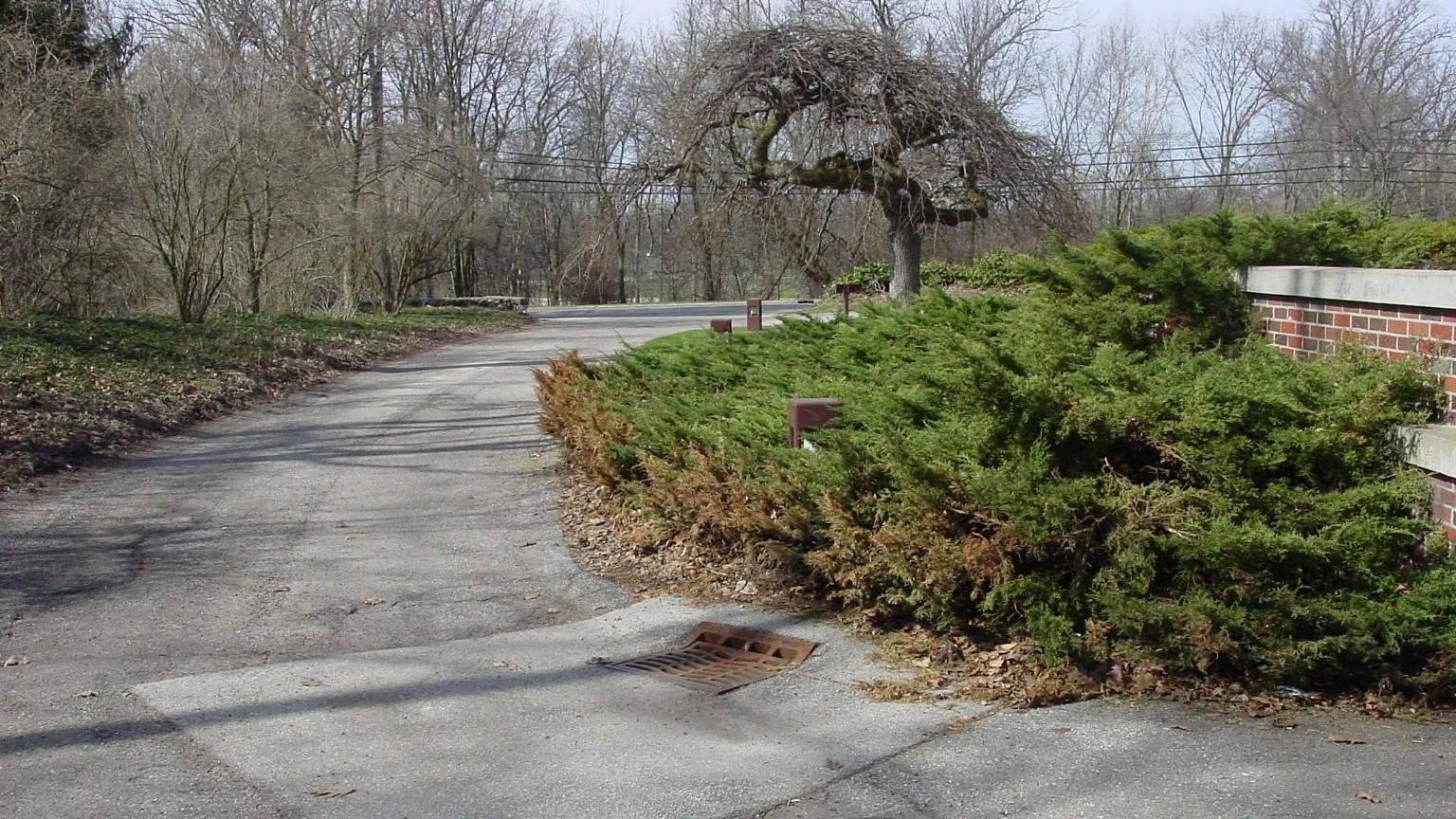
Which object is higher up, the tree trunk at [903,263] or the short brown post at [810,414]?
the tree trunk at [903,263]

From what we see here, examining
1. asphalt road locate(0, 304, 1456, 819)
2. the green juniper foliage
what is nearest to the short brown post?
the green juniper foliage

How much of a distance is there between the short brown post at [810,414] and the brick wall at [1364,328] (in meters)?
2.47

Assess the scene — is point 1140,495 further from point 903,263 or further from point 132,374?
point 132,374

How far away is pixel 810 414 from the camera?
7.33 m

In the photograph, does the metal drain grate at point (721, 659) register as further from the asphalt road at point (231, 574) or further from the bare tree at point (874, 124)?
the bare tree at point (874, 124)

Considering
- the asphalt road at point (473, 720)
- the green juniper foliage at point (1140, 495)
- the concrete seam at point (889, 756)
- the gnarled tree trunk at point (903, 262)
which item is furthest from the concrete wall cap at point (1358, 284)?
the gnarled tree trunk at point (903, 262)

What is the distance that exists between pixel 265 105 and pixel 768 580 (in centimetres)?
1999

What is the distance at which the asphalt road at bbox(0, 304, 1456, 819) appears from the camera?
426cm

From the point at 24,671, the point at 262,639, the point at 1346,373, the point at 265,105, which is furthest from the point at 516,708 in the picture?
the point at 265,105

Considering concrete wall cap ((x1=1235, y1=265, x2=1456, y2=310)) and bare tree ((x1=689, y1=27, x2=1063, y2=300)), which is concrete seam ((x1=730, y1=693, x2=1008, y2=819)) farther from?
bare tree ((x1=689, y1=27, x2=1063, y2=300))

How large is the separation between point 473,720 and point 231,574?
3268 mm

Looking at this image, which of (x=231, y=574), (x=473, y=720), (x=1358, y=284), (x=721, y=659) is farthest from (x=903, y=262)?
(x=473, y=720)

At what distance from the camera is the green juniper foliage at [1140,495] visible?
199 inches

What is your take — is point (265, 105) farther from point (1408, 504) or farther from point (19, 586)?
point (1408, 504)
